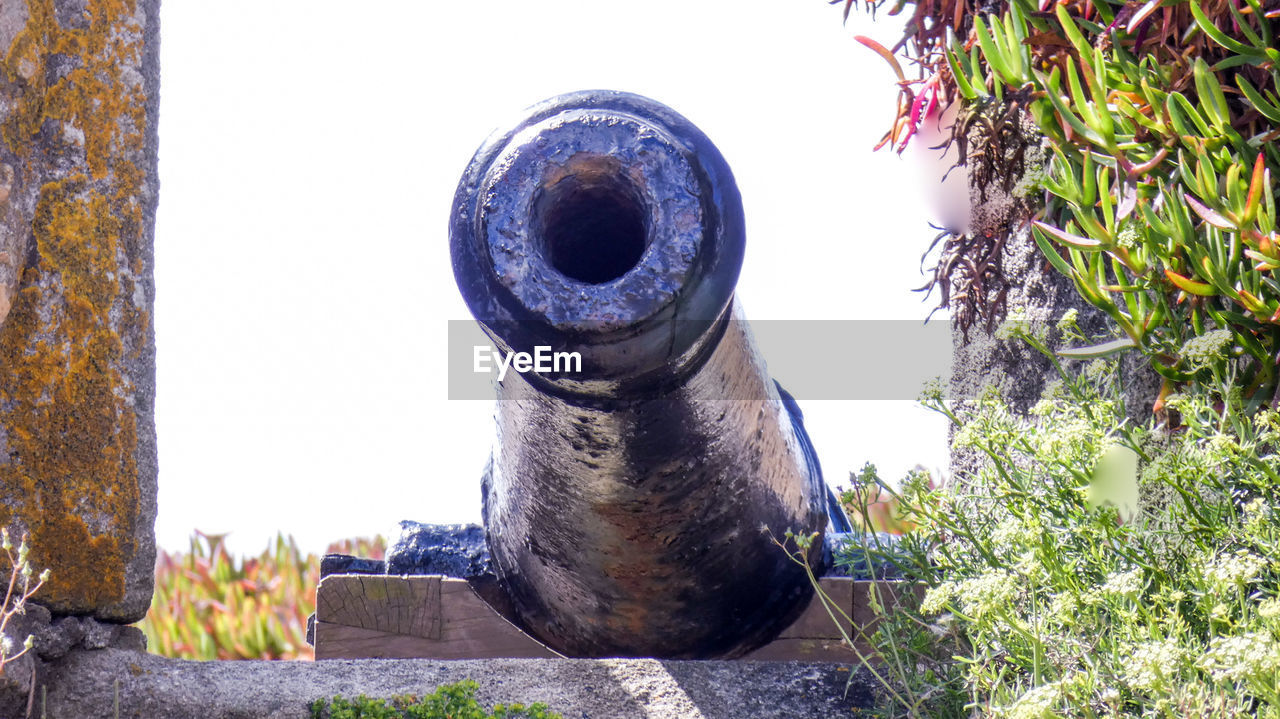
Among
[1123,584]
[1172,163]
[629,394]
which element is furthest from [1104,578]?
[629,394]

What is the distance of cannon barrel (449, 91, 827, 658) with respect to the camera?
1973 millimetres

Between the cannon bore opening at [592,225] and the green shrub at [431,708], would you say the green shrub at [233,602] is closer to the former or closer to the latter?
the green shrub at [431,708]

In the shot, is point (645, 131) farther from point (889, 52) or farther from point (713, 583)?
point (713, 583)

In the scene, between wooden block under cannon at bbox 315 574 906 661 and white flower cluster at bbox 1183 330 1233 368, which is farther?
wooden block under cannon at bbox 315 574 906 661

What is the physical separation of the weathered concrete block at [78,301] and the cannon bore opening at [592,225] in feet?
3.44

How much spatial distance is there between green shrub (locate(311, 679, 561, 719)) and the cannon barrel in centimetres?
48

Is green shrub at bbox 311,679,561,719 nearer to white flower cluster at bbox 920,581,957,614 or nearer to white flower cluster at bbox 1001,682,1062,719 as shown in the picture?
white flower cluster at bbox 920,581,957,614

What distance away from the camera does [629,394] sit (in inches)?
84.7

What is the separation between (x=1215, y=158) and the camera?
6.44 feet

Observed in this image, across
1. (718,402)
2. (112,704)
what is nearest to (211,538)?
(112,704)

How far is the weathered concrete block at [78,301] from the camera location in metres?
2.39

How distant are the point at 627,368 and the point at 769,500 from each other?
878 millimetres

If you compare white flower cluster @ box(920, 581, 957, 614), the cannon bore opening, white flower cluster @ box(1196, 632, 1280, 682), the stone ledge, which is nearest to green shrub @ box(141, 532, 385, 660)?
the stone ledge

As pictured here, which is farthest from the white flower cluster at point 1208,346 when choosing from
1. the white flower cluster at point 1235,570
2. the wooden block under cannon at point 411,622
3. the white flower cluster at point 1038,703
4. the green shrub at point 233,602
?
the green shrub at point 233,602
